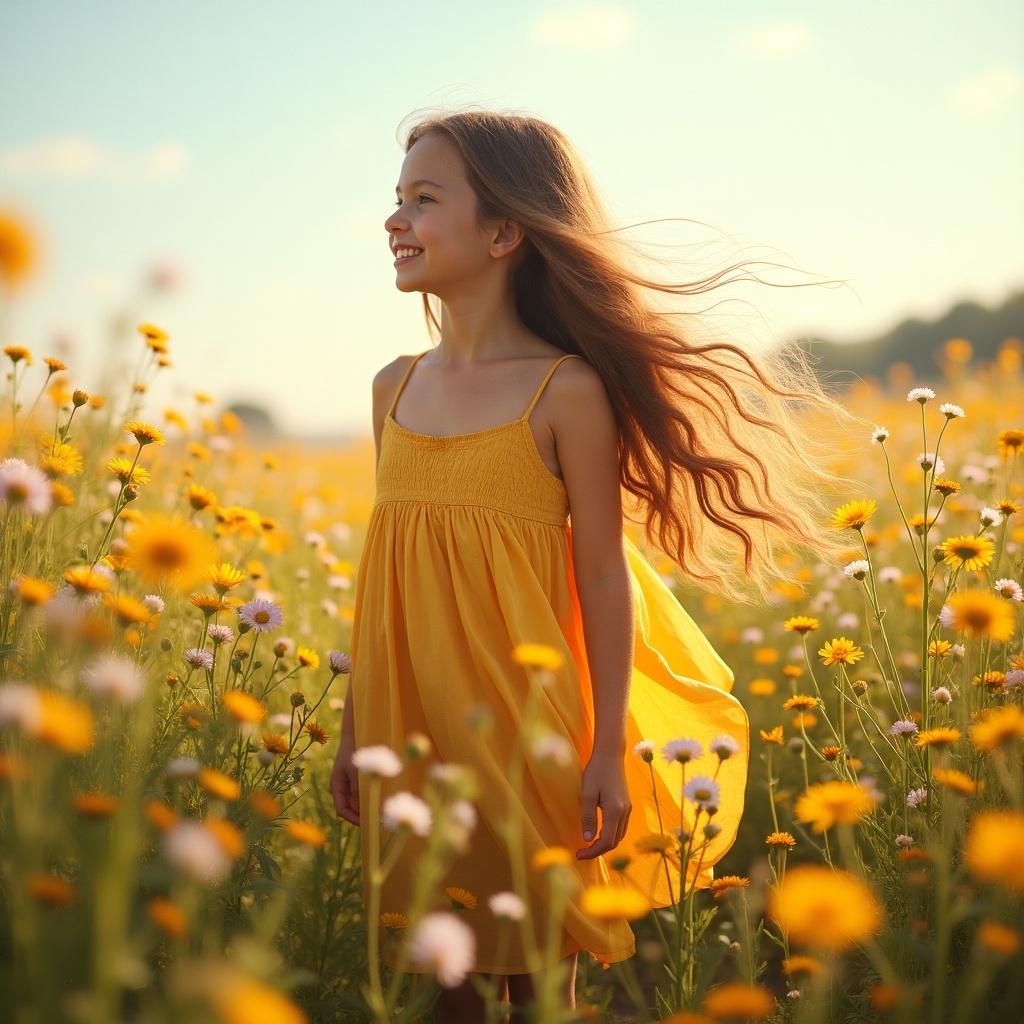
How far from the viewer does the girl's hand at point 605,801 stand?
1969 mm

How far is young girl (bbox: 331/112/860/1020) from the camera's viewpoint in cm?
205

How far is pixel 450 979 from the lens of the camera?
3.64ft

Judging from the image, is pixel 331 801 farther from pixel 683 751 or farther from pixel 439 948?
pixel 439 948

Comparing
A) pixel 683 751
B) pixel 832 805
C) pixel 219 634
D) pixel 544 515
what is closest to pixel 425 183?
pixel 544 515

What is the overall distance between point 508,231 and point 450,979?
169 cm

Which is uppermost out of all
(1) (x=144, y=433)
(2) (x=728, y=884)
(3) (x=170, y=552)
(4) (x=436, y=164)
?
(4) (x=436, y=164)

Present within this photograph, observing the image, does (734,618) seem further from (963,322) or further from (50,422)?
(963,322)

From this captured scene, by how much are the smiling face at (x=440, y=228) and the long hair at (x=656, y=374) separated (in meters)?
0.04

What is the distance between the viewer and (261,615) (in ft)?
7.06

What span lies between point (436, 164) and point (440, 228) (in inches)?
7.0

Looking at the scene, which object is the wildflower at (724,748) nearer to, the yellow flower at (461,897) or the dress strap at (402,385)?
the yellow flower at (461,897)

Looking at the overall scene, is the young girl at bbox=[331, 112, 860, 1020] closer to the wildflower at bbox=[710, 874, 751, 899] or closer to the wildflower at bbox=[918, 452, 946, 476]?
the wildflower at bbox=[710, 874, 751, 899]

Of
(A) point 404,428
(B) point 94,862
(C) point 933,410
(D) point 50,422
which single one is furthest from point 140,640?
(C) point 933,410

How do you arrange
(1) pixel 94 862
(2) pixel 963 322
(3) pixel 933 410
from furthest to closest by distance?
(2) pixel 963 322
(3) pixel 933 410
(1) pixel 94 862
